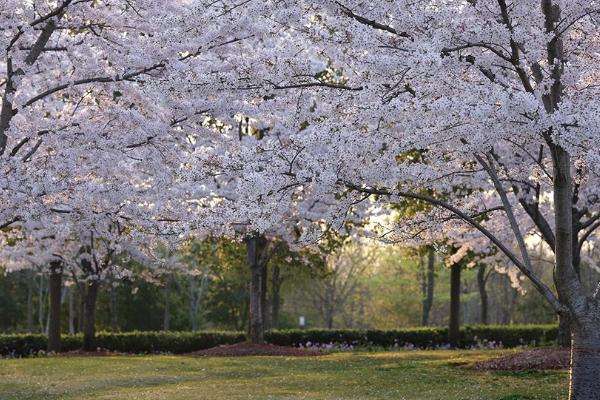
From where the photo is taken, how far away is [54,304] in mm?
26062

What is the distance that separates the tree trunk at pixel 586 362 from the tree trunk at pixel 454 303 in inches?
658

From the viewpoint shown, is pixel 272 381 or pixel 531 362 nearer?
pixel 272 381

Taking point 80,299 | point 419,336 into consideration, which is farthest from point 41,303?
point 419,336

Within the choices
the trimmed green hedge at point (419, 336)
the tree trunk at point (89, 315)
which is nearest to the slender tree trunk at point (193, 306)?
the trimmed green hedge at point (419, 336)

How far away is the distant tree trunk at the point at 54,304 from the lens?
2616 cm

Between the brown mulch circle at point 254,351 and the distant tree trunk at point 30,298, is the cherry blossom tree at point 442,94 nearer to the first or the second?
the brown mulch circle at point 254,351

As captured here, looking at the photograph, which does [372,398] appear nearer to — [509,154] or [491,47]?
[491,47]

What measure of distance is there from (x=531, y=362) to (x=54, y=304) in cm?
1573

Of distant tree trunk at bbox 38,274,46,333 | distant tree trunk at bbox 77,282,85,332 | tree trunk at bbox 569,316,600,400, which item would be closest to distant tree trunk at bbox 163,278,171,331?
distant tree trunk at bbox 77,282,85,332

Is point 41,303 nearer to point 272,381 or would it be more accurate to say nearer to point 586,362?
point 272,381

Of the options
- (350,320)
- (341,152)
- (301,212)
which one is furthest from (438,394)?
(350,320)

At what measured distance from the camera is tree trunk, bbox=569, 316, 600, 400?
32.8ft

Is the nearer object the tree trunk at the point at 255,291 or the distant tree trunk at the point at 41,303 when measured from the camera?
the tree trunk at the point at 255,291

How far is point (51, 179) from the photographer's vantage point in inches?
494
